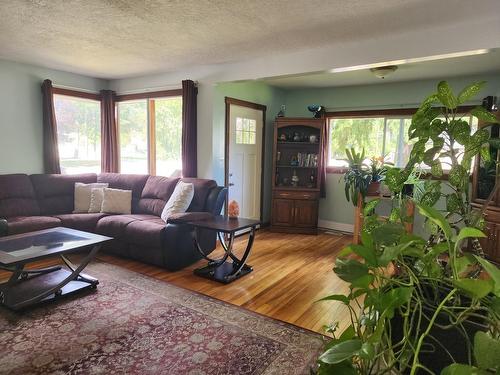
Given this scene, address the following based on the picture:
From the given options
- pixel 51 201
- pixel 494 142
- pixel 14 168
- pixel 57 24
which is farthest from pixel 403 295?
pixel 14 168

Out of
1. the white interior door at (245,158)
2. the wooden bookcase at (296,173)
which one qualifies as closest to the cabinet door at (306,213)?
the wooden bookcase at (296,173)

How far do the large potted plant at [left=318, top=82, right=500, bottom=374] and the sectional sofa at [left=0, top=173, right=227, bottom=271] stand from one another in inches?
113

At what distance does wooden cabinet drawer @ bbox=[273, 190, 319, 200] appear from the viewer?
17.3 ft

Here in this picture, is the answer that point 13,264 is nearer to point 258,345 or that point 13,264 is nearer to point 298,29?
point 258,345

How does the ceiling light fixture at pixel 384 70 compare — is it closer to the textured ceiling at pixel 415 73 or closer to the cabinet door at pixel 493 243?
the textured ceiling at pixel 415 73

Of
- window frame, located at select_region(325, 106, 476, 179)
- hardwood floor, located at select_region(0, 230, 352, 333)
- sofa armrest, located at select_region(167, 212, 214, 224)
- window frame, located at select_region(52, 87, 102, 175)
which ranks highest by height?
window frame, located at select_region(52, 87, 102, 175)

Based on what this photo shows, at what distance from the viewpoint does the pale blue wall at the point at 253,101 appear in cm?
447

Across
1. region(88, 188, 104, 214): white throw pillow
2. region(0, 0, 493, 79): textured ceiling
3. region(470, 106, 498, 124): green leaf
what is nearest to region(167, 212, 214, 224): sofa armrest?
region(88, 188, 104, 214): white throw pillow

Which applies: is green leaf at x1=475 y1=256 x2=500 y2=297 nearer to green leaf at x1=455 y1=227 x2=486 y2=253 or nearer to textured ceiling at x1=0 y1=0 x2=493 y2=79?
green leaf at x1=455 y1=227 x2=486 y2=253

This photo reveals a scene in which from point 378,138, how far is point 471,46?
252 cm

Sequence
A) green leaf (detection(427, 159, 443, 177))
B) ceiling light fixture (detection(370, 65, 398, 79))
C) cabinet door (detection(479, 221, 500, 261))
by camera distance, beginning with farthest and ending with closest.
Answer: cabinet door (detection(479, 221, 500, 261))
ceiling light fixture (detection(370, 65, 398, 79))
green leaf (detection(427, 159, 443, 177))

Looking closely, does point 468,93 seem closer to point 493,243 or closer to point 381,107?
point 493,243

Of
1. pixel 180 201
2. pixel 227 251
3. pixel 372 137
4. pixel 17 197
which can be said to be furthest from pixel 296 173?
Result: pixel 17 197

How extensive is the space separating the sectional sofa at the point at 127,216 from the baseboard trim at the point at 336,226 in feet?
7.56
